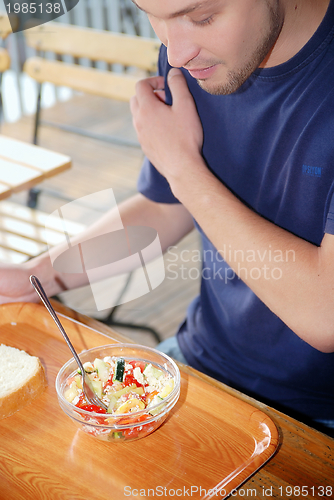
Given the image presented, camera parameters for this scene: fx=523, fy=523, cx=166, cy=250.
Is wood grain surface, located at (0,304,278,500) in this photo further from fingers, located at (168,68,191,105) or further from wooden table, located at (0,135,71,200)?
wooden table, located at (0,135,71,200)

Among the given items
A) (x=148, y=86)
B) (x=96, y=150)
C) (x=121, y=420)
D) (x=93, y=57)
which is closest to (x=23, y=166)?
(x=93, y=57)

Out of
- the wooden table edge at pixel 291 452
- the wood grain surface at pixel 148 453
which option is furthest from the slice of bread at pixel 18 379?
the wooden table edge at pixel 291 452

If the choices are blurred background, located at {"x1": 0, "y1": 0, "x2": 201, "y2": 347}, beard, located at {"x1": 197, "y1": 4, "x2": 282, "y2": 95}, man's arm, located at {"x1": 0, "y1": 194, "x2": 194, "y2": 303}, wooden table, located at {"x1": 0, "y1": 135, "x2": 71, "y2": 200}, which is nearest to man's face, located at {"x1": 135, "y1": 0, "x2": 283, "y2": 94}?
beard, located at {"x1": 197, "y1": 4, "x2": 282, "y2": 95}

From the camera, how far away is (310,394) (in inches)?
41.6

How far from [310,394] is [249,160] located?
491mm

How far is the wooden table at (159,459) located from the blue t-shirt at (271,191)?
0.85 ft

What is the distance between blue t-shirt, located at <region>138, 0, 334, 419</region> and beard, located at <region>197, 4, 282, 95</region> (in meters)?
0.07

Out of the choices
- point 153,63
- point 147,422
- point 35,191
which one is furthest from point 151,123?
point 35,191

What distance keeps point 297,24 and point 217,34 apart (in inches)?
7.0

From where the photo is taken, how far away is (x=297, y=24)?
91 cm

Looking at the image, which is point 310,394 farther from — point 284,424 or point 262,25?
point 262,25

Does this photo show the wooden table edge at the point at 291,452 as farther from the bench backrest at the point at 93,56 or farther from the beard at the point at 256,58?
the bench backrest at the point at 93,56

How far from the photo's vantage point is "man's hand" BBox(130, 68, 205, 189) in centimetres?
101

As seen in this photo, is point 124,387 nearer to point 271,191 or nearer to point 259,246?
point 259,246
